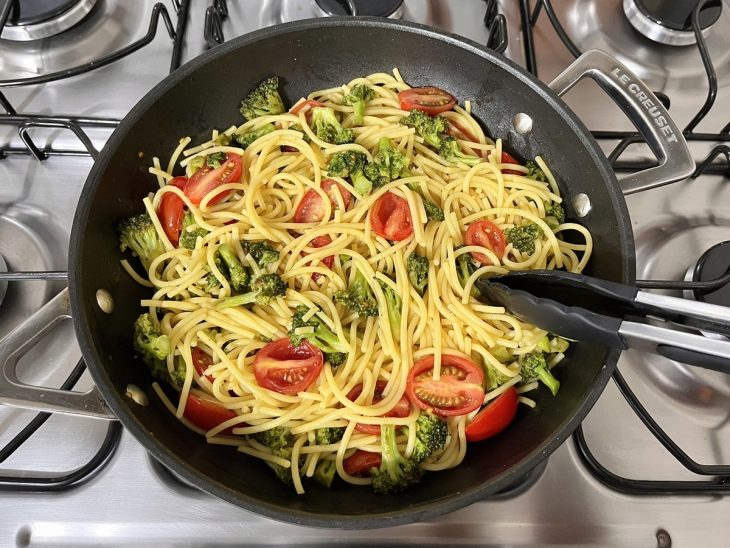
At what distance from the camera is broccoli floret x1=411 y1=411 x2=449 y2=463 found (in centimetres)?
213

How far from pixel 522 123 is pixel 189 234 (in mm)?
1566

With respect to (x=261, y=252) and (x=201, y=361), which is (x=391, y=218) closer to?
(x=261, y=252)

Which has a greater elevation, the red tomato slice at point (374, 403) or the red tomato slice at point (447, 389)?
the red tomato slice at point (447, 389)

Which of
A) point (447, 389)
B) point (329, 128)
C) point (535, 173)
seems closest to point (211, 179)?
point (329, 128)

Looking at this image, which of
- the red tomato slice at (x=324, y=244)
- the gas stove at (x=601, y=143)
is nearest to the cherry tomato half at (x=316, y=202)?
the red tomato slice at (x=324, y=244)

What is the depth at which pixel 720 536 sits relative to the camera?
2.33 meters

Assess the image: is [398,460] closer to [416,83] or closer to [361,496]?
[361,496]

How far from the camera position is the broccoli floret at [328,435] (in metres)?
2.20

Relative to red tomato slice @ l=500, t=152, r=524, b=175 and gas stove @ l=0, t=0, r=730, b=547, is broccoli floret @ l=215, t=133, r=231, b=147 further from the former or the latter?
red tomato slice @ l=500, t=152, r=524, b=175

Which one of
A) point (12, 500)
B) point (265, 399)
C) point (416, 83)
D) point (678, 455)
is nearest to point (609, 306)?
point (678, 455)

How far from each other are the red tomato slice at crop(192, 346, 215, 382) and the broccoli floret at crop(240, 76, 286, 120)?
111 centimetres

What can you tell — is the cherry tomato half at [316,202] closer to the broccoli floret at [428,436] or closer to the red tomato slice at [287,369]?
the red tomato slice at [287,369]

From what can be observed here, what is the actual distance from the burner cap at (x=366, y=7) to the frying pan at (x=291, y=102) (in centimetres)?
36

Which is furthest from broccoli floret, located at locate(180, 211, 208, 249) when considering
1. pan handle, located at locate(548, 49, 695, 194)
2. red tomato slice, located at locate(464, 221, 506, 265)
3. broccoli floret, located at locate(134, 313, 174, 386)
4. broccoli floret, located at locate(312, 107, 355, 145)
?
pan handle, located at locate(548, 49, 695, 194)
